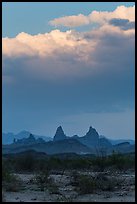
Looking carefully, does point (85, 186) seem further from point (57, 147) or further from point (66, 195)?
point (57, 147)

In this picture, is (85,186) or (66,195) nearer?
(66,195)

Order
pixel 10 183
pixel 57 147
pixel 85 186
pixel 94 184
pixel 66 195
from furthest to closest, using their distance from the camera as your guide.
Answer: pixel 57 147 → pixel 10 183 → pixel 94 184 → pixel 85 186 → pixel 66 195

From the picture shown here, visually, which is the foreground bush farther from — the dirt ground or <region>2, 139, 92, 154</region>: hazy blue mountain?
<region>2, 139, 92, 154</region>: hazy blue mountain

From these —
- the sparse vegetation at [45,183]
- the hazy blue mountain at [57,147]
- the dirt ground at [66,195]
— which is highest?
the hazy blue mountain at [57,147]

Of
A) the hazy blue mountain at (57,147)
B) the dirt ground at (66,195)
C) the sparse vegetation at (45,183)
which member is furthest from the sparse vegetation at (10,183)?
the hazy blue mountain at (57,147)

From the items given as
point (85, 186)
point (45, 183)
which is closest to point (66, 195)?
point (85, 186)

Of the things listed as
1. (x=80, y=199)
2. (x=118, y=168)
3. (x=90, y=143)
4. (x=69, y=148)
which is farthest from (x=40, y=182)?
(x=90, y=143)

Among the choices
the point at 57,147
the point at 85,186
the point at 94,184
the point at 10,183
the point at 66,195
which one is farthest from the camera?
the point at 57,147

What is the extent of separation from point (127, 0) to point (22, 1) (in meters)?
1.99

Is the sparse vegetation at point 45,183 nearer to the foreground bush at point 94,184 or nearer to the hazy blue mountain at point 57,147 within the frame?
the foreground bush at point 94,184

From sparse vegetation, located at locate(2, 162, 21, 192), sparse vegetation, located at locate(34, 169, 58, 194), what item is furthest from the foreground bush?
sparse vegetation, located at locate(2, 162, 21, 192)

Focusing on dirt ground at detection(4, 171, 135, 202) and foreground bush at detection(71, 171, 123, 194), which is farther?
foreground bush at detection(71, 171, 123, 194)

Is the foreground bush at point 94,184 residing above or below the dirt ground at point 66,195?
above

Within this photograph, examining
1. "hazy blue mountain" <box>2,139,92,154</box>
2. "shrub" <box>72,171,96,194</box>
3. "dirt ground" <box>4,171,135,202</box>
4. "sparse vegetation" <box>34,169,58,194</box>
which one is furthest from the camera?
"hazy blue mountain" <box>2,139,92,154</box>
